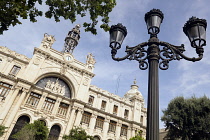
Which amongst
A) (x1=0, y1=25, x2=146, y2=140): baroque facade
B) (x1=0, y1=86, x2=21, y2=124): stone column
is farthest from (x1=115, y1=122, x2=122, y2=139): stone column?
(x1=0, y1=86, x2=21, y2=124): stone column

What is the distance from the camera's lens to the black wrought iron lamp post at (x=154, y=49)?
3373 mm

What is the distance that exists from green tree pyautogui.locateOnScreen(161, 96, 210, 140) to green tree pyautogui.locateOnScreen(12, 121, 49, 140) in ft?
50.7

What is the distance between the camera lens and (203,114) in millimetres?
19000

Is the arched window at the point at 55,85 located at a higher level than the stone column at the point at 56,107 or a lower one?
higher

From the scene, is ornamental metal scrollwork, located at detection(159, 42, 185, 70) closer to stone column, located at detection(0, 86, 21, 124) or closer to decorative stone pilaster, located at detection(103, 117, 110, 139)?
stone column, located at detection(0, 86, 21, 124)

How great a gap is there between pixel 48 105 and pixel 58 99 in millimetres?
1649

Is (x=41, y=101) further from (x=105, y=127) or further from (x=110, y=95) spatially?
(x=110, y=95)

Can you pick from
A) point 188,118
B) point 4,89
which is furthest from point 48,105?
point 188,118

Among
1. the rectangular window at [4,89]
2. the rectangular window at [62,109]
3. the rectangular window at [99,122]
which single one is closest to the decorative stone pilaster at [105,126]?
the rectangular window at [99,122]

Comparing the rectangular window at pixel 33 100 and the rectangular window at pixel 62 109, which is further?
the rectangular window at pixel 62 109

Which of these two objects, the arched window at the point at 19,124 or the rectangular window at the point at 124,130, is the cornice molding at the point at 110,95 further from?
the arched window at the point at 19,124

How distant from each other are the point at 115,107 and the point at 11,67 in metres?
18.8

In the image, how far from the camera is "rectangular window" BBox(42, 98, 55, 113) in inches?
876

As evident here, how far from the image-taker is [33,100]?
21781mm
